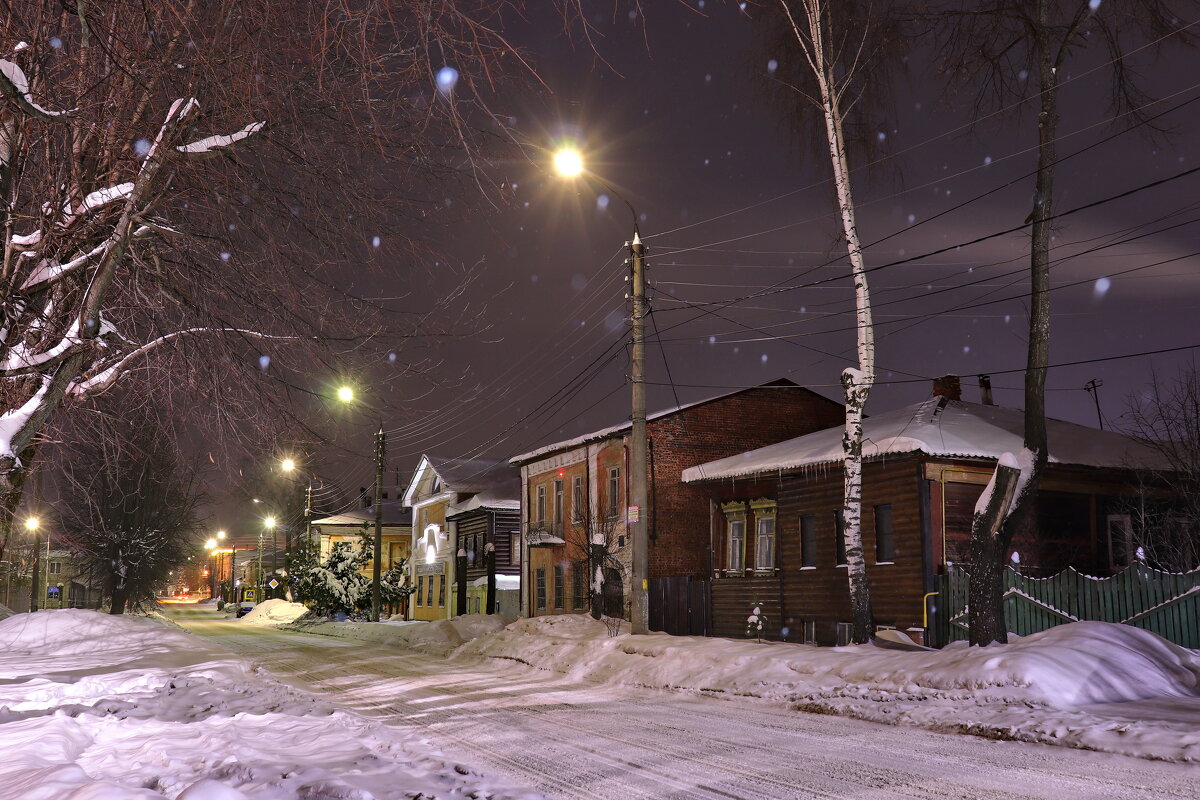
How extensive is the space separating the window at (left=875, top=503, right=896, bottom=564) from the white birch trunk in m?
6.07

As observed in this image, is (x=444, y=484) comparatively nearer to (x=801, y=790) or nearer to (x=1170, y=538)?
(x=1170, y=538)

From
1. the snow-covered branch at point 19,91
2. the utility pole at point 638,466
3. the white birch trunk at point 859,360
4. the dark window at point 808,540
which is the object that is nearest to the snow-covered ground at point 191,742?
the snow-covered branch at point 19,91

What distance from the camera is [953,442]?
2308cm

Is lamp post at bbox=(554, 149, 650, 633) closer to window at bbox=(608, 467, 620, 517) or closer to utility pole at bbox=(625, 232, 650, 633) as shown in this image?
utility pole at bbox=(625, 232, 650, 633)

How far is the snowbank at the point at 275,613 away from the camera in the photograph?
62.4 m

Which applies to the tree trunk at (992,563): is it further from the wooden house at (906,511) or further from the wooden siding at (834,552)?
the wooden siding at (834,552)

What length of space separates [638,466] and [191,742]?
1201cm

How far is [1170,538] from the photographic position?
2647 centimetres

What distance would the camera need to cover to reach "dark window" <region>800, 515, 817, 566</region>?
2731 centimetres

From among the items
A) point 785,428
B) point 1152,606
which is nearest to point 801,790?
point 1152,606

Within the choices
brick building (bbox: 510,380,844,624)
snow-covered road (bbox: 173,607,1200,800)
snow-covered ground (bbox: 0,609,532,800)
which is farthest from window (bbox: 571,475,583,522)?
snow-covered road (bbox: 173,607,1200,800)

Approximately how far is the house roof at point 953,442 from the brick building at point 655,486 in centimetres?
396

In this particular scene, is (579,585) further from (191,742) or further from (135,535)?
(191,742)

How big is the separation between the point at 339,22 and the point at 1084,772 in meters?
8.18
